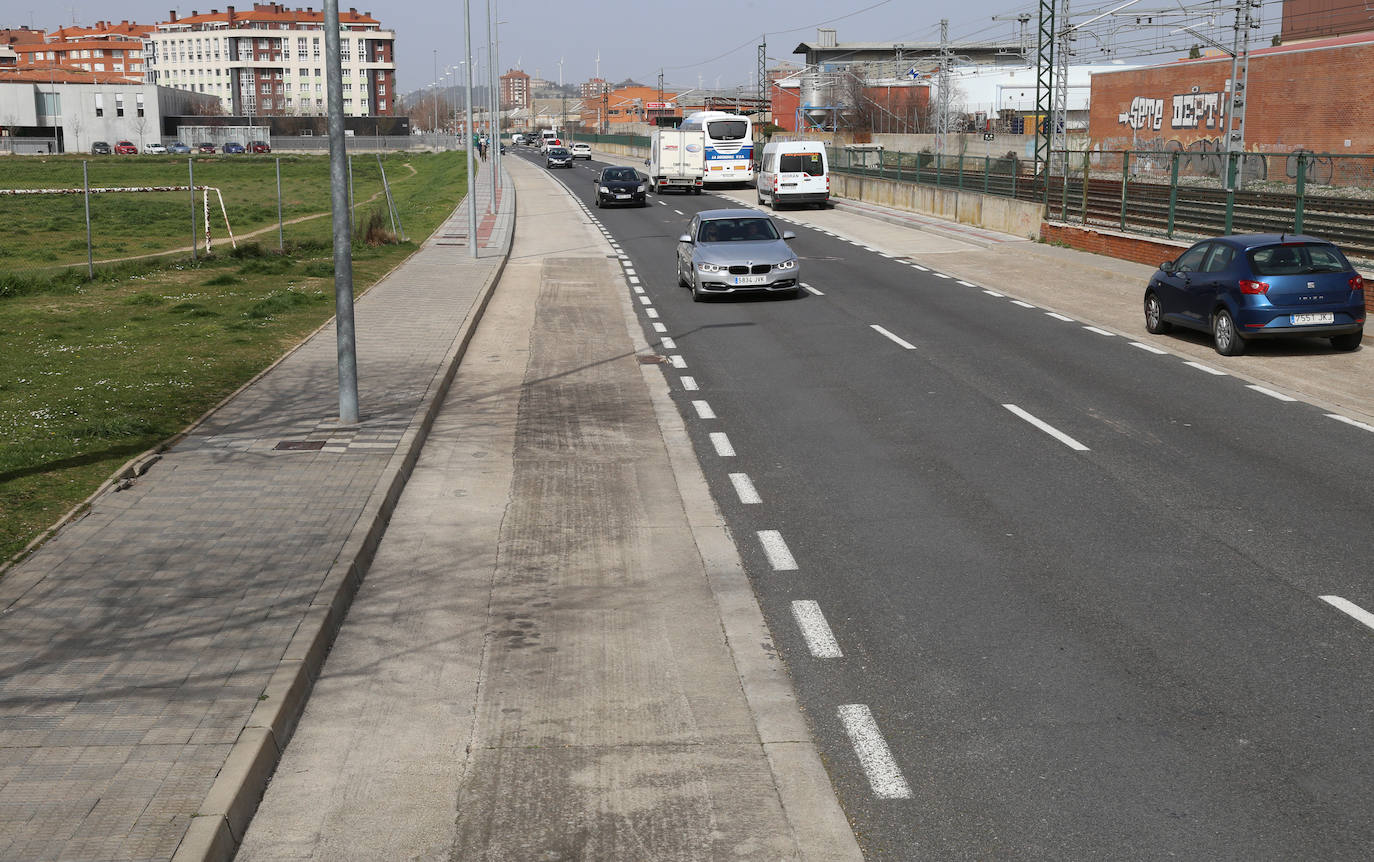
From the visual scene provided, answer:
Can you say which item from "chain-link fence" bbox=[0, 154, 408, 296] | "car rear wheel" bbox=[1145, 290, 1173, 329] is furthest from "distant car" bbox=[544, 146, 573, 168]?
"car rear wheel" bbox=[1145, 290, 1173, 329]

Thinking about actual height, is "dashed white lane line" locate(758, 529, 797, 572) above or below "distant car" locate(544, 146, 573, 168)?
below

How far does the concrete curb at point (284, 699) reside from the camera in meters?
4.92

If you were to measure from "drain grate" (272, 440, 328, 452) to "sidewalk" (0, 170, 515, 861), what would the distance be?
2cm

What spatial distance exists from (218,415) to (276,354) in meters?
4.34

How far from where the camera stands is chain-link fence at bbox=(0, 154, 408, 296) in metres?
30.7

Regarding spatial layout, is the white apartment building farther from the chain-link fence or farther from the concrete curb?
the concrete curb

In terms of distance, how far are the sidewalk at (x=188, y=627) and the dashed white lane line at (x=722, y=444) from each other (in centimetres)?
264

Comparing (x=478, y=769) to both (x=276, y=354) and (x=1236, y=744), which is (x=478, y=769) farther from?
(x=276, y=354)

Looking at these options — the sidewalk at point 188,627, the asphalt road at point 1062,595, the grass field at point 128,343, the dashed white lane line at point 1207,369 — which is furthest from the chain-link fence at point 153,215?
the dashed white lane line at point 1207,369

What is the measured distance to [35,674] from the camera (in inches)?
250

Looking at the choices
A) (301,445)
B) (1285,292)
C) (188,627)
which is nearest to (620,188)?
(1285,292)

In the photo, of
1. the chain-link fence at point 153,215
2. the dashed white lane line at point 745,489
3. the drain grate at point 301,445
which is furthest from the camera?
the chain-link fence at point 153,215

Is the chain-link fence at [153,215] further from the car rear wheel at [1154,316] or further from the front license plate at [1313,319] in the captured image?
the front license plate at [1313,319]

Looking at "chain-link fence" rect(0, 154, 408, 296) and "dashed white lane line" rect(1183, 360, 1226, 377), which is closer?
"dashed white lane line" rect(1183, 360, 1226, 377)
